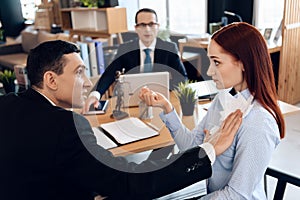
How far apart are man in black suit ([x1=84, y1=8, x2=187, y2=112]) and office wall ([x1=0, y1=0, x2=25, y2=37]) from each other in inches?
203

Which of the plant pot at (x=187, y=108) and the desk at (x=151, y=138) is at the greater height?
the plant pot at (x=187, y=108)

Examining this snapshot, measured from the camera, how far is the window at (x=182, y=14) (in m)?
5.20

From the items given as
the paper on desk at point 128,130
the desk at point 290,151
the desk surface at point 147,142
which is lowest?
the desk at point 290,151

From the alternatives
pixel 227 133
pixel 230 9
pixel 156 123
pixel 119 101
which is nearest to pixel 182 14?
pixel 230 9

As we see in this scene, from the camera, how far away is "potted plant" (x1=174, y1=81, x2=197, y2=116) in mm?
1967

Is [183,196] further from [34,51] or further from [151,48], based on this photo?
[151,48]

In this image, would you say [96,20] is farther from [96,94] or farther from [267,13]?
[96,94]

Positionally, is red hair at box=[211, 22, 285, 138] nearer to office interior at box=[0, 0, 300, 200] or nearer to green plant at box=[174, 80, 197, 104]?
Answer: green plant at box=[174, 80, 197, 104]

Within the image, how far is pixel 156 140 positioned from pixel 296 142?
200 centimetres

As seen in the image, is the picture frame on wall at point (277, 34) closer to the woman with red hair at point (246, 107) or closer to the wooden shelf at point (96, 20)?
the wooden shelf at point (96, 20)

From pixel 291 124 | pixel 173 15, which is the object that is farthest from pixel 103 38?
pixel 291 124

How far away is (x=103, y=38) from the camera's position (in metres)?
4.58

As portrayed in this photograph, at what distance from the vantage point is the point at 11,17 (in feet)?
22.8

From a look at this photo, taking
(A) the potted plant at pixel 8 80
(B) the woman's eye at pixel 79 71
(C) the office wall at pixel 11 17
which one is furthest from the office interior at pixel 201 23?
(B) the woman's eye at pixel 79 71
